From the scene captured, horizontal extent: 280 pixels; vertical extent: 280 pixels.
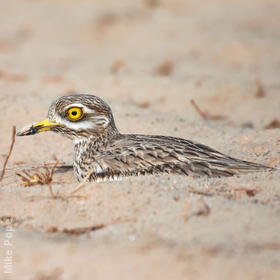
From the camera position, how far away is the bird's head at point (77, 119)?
4.53m

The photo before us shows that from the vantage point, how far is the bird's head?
4.53 m

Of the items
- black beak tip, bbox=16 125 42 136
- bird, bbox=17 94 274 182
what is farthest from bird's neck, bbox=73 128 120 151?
black beak tip, bbox=16 125 42 136

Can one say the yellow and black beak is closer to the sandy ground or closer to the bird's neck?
the bird's neck

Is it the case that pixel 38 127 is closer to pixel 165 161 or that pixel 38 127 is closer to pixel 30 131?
pixel 30 131

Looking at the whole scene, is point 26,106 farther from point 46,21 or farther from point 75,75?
point 46,21

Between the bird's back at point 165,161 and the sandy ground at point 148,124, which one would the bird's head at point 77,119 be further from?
the sandy ground at point 148,124

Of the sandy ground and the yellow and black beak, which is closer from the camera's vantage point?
the sandy ground

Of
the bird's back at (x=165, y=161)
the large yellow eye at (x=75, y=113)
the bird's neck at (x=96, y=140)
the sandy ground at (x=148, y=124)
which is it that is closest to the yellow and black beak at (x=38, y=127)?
the large yellow eye at (x=75, y=113)

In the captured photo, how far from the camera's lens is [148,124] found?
5.59 meters

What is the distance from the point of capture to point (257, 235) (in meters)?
2.89

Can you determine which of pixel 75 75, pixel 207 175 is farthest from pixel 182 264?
pixel 75 75

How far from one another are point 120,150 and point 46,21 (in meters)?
7.43

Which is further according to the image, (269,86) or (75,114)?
(269,86)

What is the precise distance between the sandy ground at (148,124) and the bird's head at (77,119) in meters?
0.43
